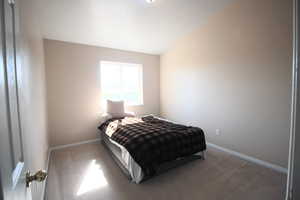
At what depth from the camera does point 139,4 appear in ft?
7.90

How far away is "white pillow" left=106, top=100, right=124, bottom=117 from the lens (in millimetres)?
3469

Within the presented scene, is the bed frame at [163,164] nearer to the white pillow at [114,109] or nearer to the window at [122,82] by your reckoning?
the white pillow at [114,109]

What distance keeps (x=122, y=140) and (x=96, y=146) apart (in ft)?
4.60

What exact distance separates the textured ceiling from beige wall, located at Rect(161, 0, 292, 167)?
1.59 feet

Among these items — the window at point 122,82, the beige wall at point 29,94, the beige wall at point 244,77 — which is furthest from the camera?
the window at point 122,82

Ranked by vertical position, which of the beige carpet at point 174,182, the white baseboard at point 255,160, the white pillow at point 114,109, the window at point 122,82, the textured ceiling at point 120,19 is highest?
the textured ceiling at point 120,19

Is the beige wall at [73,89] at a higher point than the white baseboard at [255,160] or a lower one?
higher

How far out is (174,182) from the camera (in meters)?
1.94

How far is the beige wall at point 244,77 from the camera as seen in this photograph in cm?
215

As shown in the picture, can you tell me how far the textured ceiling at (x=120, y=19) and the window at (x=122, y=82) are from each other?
652 mm

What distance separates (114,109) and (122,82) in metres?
0.99

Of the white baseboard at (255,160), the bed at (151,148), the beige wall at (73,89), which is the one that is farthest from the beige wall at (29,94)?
the white baseboard at (255,160)

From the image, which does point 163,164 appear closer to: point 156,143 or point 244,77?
point 156,143

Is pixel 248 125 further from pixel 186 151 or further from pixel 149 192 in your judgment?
pixel 149 192
